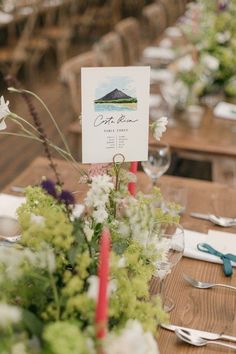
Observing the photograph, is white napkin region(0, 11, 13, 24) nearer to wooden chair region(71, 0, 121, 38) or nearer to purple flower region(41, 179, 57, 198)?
wooden chair region(71, 0, 121, 38)

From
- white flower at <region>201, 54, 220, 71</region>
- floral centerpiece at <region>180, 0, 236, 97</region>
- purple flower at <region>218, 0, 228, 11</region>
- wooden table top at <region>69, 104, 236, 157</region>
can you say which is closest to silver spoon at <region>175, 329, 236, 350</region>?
wooden table top at <region>69, 104, 236, 157</region>

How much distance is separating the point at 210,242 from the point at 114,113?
1.64 ft

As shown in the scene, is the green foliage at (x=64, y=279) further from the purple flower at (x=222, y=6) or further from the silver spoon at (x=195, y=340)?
the purple flower at (x=222, y=6)

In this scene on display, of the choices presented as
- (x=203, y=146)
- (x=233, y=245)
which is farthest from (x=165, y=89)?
(x=233, y=245)

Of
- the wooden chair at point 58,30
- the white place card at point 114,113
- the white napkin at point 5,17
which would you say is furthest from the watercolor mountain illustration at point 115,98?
the wooden chair at point 58,30

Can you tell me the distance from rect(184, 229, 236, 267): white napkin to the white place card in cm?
34

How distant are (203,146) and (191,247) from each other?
856 mm

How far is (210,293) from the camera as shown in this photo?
1.21 m

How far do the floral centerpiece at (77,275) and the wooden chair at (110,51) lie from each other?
2353 millimetres

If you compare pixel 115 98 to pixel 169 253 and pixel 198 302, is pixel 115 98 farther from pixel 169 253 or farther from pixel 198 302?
pixel 198 302

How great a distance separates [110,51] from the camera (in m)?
3.61

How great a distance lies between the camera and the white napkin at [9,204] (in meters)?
1.53

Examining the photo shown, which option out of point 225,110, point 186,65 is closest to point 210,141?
point 225,110

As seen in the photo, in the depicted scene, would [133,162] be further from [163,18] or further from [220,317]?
[163,18]
